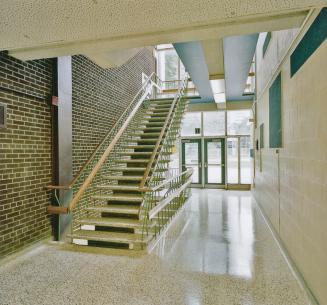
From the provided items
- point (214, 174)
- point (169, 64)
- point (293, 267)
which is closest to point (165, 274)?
point (293, 267)

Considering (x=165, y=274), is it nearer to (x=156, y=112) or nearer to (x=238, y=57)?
(x=238, y=57)

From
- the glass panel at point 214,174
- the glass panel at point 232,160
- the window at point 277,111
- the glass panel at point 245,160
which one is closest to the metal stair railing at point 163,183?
the window at point 277,111

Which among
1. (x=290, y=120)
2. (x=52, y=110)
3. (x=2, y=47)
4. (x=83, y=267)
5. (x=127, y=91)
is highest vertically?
(x=127, y=91)

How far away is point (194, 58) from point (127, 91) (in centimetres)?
266

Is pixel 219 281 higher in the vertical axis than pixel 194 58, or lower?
lower

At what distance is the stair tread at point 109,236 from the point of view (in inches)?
146

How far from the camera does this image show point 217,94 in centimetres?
745

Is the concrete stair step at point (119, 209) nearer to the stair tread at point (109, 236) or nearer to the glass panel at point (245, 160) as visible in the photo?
the stair tread at point (109, 236)

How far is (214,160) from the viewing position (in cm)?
1018

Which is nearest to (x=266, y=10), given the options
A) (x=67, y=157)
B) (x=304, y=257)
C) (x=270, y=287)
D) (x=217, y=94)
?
(x=304, y=257)

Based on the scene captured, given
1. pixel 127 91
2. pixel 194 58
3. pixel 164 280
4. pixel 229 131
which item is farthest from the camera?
pixel 229 131

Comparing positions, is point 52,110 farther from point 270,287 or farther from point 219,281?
point 270,287

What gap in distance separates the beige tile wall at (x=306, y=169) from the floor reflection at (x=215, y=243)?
0.64m

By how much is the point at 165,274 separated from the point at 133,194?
1.97 meters
